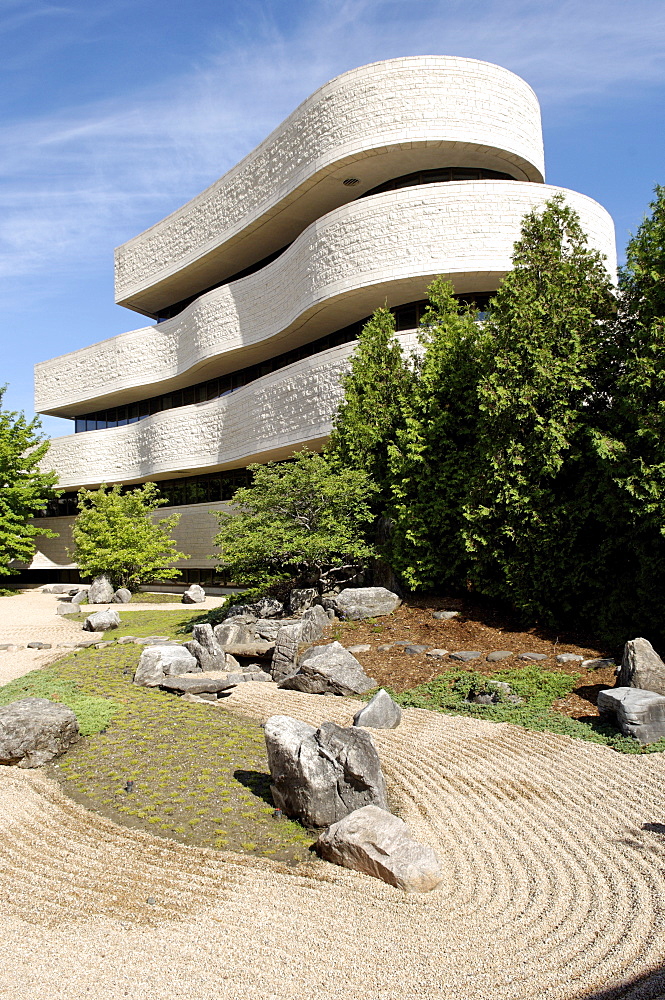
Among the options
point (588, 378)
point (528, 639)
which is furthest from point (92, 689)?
point (588, 378)

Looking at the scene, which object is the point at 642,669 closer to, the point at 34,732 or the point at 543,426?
the point at 543,426

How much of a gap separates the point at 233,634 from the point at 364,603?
255 cm

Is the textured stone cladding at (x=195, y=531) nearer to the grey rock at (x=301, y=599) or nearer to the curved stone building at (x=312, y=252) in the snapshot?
the curved stone building at (x=312, y=252)

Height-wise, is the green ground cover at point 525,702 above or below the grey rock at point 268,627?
below

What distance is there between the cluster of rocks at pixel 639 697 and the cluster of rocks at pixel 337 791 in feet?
9.73

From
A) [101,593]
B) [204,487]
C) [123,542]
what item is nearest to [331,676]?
[101,593]

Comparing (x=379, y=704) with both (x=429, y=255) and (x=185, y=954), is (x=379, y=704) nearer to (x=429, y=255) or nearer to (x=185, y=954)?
(x=185, y=954)

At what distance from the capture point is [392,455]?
13438mm

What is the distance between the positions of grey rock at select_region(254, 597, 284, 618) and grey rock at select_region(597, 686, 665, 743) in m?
7.79

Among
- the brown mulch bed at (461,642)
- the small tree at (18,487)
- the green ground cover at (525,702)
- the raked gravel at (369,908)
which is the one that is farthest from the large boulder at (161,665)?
the small tree at (18,487)

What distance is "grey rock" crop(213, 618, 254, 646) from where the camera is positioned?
1207 cm

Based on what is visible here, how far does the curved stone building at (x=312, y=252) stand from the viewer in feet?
59.4

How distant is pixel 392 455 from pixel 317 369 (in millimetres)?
7591

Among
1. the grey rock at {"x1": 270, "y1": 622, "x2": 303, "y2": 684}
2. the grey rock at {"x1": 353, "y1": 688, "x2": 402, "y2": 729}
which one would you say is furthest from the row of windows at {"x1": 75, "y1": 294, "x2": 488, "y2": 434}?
the grey rock at {"x1": 353, "y1": 688, "x2": 402, "y2": 729}
